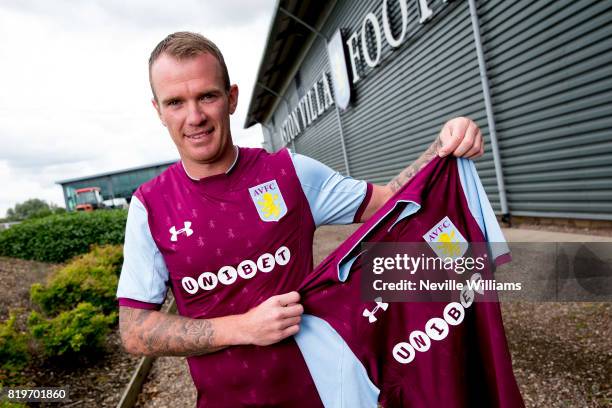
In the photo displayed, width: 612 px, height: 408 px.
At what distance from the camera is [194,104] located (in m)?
1.77

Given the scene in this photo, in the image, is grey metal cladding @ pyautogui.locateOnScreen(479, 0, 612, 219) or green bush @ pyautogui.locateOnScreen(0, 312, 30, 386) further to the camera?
grey metal cladding @ pyautogui.locateOnScreen(479, 0, 612, 219)

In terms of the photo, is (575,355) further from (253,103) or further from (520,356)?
(253,103)

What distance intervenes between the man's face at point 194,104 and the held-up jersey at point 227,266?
0.55 ft

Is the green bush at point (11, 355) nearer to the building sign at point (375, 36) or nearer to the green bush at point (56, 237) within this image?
the green bush at point (56, 237)

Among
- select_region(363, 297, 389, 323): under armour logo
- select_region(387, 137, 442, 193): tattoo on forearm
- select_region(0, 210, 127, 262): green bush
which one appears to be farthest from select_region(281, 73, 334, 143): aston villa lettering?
select_region(363, 297, 389, 323): under armour logo

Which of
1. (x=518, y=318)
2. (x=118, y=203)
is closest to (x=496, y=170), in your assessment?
(x=518, y=318)

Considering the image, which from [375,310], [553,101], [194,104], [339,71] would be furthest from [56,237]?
[553,101]

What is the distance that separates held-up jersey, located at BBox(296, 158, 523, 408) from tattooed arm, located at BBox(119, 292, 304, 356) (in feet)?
0.39

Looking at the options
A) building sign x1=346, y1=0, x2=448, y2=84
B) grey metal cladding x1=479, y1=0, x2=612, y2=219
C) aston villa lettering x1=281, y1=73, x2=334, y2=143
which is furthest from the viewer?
aston villa lettering x1=281, y1=73, x2=334, y2=143

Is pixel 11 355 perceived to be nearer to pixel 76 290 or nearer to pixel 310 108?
pixel 76 290

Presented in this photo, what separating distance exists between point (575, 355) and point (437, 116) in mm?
5584

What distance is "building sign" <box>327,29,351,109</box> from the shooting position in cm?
1133

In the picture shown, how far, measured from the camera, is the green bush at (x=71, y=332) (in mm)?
4125

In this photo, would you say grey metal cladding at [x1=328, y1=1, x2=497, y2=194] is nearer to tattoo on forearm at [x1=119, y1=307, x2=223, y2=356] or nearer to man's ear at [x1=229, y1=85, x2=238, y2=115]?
man's ear at [x1=229, y1=85, x2=238, y2=115]
